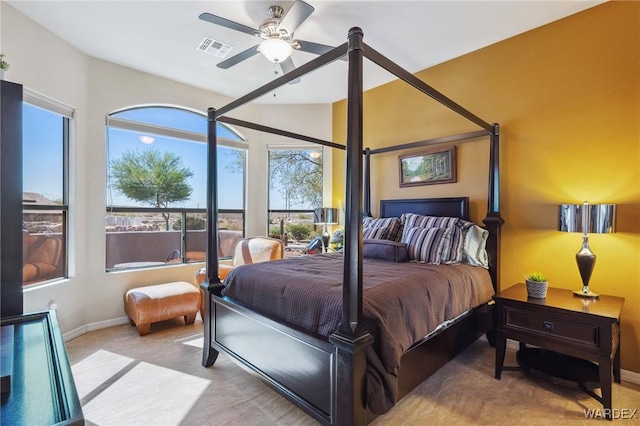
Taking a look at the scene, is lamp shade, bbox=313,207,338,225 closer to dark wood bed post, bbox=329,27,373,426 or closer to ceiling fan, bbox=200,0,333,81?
ceiling fan, bbox=200,0,333,81

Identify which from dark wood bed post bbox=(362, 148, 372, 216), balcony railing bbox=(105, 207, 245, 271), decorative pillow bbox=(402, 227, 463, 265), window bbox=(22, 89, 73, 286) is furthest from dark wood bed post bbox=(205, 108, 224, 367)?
dark wood bed post bbox=(362, 148, 372, 216)

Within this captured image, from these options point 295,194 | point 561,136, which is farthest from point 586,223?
point 295,194

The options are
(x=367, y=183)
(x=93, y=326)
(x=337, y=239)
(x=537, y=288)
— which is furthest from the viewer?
(x=337, y=239)

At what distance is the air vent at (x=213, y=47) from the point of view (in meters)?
2.96

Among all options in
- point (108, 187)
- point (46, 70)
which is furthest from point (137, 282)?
point (46, 70)

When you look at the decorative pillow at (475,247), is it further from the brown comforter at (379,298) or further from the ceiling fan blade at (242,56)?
the ceiling fan blade at (242,56)

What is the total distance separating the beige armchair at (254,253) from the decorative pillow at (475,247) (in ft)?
6.81

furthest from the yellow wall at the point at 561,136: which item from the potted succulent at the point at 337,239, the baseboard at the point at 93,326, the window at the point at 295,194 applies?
the baseboard at the point at 93,326

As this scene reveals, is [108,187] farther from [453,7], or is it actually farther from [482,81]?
[482,81]

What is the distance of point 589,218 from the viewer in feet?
7.23

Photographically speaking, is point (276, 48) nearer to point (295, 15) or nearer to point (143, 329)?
point (295, 15)

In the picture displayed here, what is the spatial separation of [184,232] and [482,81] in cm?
399

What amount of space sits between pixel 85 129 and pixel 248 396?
3.20m

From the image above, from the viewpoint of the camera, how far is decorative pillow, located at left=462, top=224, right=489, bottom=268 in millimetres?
2820
